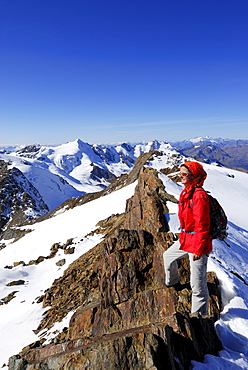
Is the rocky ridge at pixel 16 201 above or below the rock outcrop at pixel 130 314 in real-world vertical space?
below

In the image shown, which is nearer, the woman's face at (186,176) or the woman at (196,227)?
the woman at (196,227)

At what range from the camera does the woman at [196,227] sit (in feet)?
17.8

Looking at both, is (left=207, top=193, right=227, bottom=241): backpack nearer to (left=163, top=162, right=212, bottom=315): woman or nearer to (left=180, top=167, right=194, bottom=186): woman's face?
(left=163, top=162, right=212, bottom=315): woman

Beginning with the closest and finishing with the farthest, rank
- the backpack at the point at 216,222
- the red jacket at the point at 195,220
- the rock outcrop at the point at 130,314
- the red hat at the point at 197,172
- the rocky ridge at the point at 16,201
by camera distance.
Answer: the rock outcrop at the point at 130,314 < the red jacket at the point at 195,220 < the backpack at the point at 216,222 < the red hat at the point at 197,172 < the rocky ridge at the point at 16,201

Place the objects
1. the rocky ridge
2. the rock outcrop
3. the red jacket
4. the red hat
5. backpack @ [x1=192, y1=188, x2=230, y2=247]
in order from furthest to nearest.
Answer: the rocky ridge
the red hat
backpack @ [x1=192, y1=188, x2=230, y2=247]
the red jacket
the rock outcrop

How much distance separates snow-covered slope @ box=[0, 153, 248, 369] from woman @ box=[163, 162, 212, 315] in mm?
1096

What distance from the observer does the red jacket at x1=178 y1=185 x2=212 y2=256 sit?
17.7 feet

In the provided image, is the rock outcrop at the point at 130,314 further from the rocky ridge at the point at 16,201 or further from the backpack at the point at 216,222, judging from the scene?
the rocky ridge at the point at 16,201

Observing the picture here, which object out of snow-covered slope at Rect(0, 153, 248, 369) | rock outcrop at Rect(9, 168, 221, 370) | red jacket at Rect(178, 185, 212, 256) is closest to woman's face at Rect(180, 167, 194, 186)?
red jacket at Rect(178, 185, 212, 256)

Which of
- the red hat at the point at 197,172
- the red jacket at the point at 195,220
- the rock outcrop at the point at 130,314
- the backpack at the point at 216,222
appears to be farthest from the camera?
the red hat at the point at 197,172

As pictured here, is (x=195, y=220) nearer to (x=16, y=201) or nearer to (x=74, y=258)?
(x=74, y=258)

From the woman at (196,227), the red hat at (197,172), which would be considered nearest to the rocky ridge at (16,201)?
the woman at (196,227)

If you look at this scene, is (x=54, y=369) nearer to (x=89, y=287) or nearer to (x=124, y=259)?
(x=124, y=259)

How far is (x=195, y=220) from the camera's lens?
5516 millimetres
